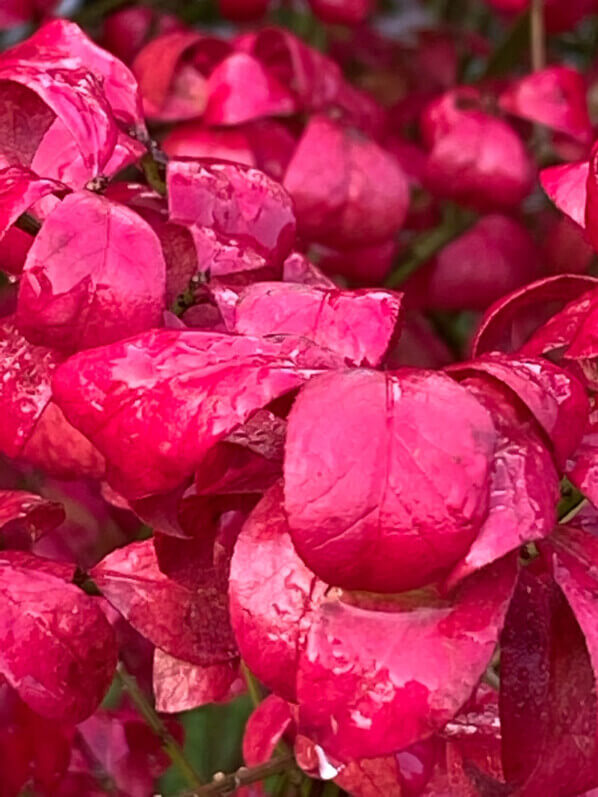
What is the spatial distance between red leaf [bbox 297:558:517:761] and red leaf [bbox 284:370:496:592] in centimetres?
1

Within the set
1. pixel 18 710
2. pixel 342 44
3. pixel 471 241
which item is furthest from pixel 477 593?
pixel 342 44

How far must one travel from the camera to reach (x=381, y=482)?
1.00ft

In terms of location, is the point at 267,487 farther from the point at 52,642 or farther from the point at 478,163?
the point at 478,163

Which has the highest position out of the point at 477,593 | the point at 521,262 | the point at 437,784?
the point at 477,593

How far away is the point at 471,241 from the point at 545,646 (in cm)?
52

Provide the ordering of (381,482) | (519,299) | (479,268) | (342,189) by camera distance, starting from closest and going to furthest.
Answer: (381,482) < (519,299) < (342,189) < (479,268)

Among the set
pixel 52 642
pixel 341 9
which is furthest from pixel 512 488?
pixel 341 9

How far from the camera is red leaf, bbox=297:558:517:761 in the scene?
1.03 ft

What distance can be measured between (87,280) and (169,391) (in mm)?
51

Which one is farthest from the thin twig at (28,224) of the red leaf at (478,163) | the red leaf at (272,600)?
the red leaf at (478,163)

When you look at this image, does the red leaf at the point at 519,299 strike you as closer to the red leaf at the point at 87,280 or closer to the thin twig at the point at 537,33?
the red leaf at the point at 87,280

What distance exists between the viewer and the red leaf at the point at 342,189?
67cm

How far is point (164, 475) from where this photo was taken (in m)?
0.33

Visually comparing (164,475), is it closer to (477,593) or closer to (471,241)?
(477,593)
